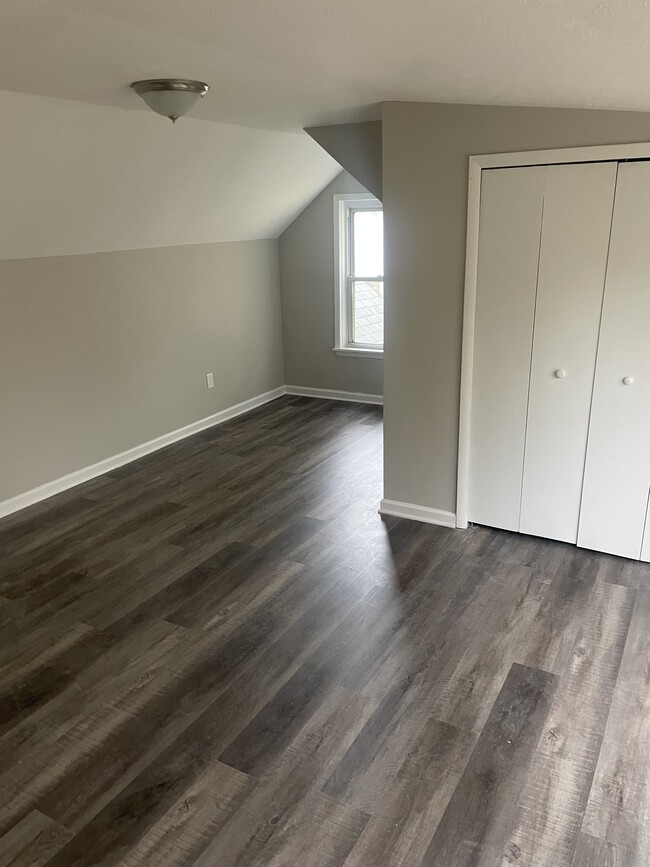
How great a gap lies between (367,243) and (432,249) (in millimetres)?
2561

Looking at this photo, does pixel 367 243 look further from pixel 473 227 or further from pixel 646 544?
pixel 646 544

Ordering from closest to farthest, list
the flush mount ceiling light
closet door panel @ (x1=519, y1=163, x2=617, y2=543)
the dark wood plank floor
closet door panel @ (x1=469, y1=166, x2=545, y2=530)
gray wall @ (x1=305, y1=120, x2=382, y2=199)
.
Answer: the dark wood plank floor
the flush mount ceiling light
closet door panel @ (x1=519, y1=163, x2=617, y2=543)
closet door panel @ (x1=469, y1=166, x2=545, y2=530)
gray wall @ (x1=305, y1=120, x2=382, y2=199)

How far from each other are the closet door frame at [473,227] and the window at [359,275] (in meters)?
2.38

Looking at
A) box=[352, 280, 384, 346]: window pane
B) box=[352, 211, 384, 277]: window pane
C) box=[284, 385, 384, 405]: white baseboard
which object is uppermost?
box=[352, 211, 384, 277]: window pane

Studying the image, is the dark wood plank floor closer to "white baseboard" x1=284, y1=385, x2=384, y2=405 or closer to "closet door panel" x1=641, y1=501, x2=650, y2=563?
"closet door panel" x1=641, y1=501, x2=650, y2=563

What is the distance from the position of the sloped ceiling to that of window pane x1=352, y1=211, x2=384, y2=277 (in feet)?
1.71

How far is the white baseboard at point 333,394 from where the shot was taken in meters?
5.88

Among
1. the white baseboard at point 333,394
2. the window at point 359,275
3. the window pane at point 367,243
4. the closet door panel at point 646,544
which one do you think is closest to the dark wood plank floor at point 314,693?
the closet door panel at point 646,544

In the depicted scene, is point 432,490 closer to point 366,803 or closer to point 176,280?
point 366,803

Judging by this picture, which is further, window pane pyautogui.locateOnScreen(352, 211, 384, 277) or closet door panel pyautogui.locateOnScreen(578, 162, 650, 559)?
window pane pyautogui.locateOnScreen(352, 211, 384, 277)

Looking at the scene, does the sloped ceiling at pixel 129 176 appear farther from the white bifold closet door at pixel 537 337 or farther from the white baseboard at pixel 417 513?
the white baseboard at pixel 417 513

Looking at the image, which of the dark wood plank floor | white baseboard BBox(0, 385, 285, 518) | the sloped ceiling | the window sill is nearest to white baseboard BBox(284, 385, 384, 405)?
white baseboard BBox(0, 385, 285, 518)

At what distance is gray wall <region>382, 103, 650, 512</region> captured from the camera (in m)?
2.83

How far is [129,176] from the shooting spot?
11.9ft
